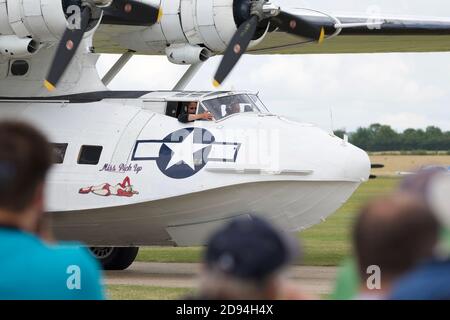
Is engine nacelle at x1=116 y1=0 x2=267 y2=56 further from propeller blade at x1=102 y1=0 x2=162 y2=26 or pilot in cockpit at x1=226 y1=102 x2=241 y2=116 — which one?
pilot in cockpit at x1=226 y1=102 x2=241 y2=116

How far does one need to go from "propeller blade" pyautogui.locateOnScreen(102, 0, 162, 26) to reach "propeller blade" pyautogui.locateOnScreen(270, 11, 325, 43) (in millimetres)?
2147

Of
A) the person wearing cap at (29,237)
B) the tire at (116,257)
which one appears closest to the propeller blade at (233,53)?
the tire at (116,257)

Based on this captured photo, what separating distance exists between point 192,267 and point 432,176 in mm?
15515

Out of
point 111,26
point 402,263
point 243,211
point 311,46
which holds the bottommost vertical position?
point 402,263

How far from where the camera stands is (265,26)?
17.3 m

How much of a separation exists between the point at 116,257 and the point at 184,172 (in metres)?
3.39

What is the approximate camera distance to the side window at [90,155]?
15664 millimetres

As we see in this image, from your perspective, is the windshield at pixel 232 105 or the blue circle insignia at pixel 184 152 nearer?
the blue circle insignia at pixel 184 152

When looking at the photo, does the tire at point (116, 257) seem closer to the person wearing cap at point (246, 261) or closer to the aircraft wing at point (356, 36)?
the aircraft wing at point (356, 36)

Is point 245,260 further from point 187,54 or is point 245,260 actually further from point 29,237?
point 187,54

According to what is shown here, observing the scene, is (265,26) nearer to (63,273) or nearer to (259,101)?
(259,101)


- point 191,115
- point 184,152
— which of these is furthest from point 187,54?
point 184,152
